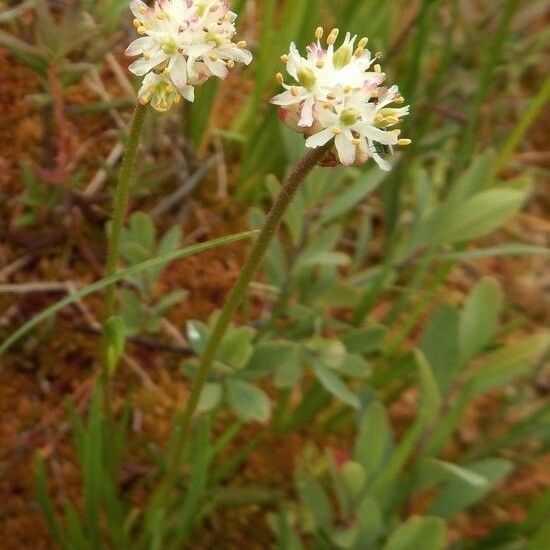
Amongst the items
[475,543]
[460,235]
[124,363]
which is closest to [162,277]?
[124,363]

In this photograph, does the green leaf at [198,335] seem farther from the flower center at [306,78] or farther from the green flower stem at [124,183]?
the flower center at [306,78]

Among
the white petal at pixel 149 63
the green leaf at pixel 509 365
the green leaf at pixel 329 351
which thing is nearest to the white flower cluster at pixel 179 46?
the white petal at pixel 149 63

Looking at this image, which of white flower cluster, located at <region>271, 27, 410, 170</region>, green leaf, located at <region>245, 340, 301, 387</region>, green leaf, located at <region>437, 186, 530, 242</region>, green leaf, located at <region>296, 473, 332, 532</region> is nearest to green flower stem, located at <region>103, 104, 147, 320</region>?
white flower cluster, located at <region>271, 27, 410, 170</region>

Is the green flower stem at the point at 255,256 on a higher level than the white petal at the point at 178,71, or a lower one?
lower

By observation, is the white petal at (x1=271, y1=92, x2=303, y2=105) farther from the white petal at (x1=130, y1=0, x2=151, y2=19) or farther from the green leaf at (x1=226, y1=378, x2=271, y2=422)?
the green leaf at (x1=226, y1=378, x2=271, y2=422)

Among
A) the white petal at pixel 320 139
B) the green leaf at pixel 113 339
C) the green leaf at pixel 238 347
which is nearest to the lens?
the white petal at pixel 320 139

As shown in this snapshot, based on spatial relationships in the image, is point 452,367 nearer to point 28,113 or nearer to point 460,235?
point 460,235
